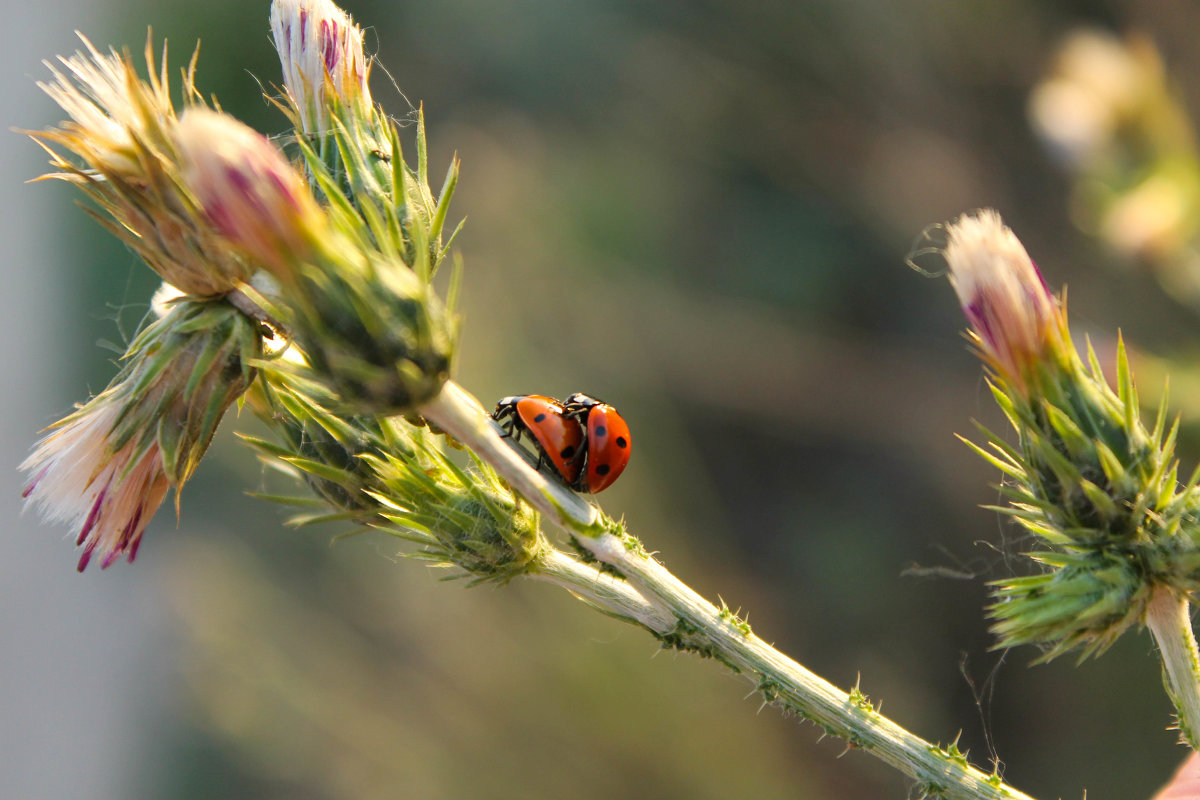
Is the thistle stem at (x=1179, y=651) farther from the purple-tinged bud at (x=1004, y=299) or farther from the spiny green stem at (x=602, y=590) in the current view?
the spiny green stem at (x=602, y=590)

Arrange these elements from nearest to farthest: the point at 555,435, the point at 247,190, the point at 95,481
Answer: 1. the point at 247,190
2. the point at 95,481
3. the point at 555,435

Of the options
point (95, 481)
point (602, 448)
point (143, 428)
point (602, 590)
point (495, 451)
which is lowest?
point (95, 481)

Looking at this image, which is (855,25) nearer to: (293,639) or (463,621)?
(463,621)

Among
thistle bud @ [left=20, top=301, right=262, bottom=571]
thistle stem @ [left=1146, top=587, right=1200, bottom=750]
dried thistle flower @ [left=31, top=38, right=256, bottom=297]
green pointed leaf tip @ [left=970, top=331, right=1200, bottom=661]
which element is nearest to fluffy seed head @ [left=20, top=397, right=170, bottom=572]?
thistle bud @ [left=20, top=301, right=262, bottom=571]

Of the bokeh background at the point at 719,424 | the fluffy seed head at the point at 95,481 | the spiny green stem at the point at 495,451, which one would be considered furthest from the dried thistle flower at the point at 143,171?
the bokeh background at the point at 719,424

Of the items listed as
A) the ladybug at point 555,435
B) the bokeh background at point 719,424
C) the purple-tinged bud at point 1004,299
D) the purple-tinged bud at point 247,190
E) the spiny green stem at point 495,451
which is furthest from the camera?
the bokeh background at point 719,424

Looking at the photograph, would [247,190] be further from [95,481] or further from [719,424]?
[719,424]

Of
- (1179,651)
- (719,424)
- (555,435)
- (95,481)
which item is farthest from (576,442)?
(719,424)
